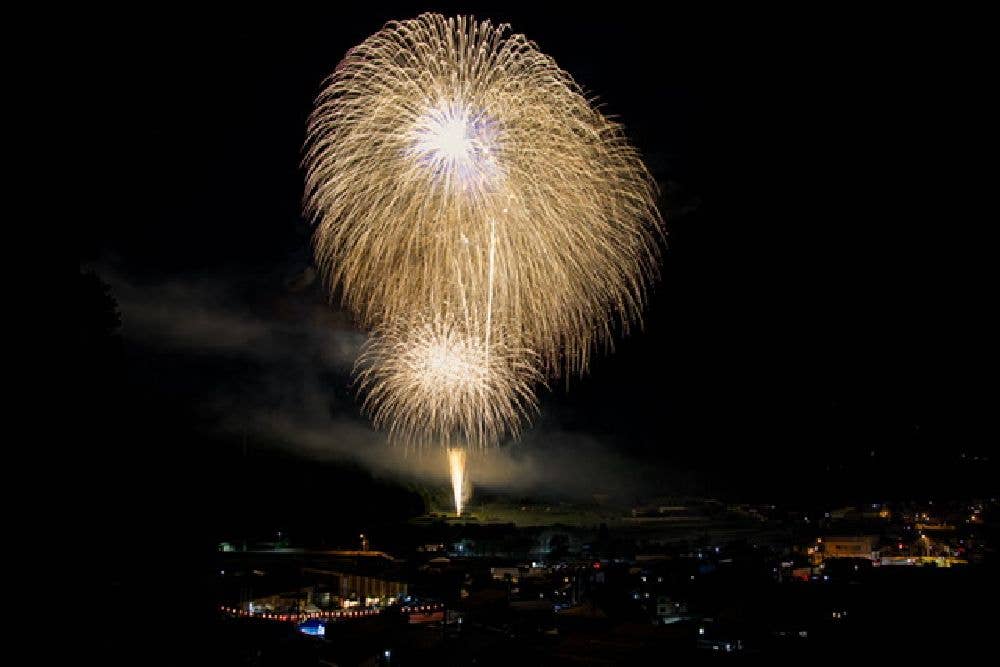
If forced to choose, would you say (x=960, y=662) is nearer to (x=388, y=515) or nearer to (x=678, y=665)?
(x=678, y=665)

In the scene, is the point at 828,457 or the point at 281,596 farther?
the point at 828,457

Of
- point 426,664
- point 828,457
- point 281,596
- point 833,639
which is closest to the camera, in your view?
point 833,639

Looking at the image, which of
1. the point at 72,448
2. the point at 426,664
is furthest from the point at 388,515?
the point at 72,448

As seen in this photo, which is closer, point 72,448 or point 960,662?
point 960,662

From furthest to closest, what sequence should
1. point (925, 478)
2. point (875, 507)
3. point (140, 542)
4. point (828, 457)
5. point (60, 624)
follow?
point (875, 507)
point (828, 457)
point (925, 478)
point (140, 542)
point (60, 624)

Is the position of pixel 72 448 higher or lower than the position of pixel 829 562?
higher

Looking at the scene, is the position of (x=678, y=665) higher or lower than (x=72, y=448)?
lower

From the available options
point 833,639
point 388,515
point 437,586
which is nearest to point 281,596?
point 437,586

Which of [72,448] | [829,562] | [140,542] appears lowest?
[829,562]

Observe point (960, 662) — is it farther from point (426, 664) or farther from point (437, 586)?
point (437, 586)
